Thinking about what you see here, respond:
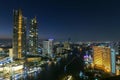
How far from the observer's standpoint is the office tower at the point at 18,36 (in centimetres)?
2065

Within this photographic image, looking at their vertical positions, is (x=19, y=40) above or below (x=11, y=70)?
above

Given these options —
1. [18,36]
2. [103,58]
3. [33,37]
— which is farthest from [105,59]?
[33,37]

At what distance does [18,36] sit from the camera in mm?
21125

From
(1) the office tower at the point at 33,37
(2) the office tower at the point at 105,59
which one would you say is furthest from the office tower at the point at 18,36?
(2) the office tower at the point at 105,59

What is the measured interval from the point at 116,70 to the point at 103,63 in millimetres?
2044

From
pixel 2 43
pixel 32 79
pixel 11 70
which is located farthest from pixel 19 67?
pixel 2 43

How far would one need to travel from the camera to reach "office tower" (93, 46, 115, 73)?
40.2 ft

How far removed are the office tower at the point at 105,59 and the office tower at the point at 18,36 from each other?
823 cm

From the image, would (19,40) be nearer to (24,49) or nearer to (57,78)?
(24,49)

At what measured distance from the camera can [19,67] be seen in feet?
49.8

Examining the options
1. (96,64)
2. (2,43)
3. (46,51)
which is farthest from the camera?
(2,43)

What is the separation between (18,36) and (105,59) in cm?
1058

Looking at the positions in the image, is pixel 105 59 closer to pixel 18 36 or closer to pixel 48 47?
pixel 18 36

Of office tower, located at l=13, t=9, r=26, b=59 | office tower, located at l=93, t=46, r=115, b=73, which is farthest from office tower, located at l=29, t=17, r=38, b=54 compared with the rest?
office tower, located at l=93, t=46, r=115, b=73
